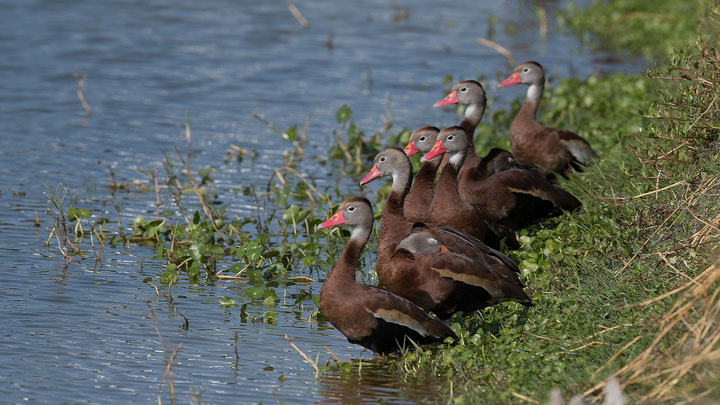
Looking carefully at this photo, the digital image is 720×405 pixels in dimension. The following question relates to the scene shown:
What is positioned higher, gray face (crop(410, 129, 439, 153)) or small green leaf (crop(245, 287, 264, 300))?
gray face (crop(410, 129, 439, 153))

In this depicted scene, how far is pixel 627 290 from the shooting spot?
662 cm

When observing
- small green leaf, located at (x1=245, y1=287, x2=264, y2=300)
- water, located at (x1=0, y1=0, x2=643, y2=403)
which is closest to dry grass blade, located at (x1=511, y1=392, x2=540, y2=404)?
water, located at (x1=0, y1=0, x2=643, y2=403)

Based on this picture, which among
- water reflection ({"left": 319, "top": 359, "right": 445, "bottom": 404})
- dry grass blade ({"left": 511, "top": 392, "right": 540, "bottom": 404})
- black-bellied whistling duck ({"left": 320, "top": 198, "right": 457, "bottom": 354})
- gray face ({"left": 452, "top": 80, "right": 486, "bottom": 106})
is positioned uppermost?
gray face ({"left": 452, "top": 80, "right": 486, "bottom": 106})

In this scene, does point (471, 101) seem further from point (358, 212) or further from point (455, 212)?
point (358, 212)

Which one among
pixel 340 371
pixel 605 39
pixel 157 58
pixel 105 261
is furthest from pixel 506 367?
pixel 605 39

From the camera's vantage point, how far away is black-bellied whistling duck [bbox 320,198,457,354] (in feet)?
20.9

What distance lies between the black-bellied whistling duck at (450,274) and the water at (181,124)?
565 mm

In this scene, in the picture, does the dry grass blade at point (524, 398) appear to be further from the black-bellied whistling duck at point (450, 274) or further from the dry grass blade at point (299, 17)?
the dry grass blade at point (299, 17)

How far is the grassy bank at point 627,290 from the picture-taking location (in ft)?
17.3

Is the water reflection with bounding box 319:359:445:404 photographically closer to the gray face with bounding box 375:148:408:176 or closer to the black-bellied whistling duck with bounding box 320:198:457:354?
the black-bellied whistling duck with bounding box 320:198:457:354

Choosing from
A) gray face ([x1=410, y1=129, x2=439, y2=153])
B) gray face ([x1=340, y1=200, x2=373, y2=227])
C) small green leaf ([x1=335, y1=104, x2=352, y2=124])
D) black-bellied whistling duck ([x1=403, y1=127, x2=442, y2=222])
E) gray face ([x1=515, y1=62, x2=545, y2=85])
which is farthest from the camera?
small green leaf ([x1=335, y1=104, x2=352, y2=124])

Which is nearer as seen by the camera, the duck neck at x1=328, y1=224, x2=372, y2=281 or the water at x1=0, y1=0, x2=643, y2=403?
the water at x1=0, y1=0, x2=643, y2=403

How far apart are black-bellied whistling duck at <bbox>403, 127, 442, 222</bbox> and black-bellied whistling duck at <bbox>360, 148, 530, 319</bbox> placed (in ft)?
3.56

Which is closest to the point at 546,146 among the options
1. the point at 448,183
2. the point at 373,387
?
the point at 448,183
